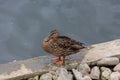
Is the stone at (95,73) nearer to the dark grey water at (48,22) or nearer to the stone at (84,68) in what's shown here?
the stone at (84,68)

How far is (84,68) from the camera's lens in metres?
6.71

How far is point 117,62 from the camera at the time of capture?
22.5 feet

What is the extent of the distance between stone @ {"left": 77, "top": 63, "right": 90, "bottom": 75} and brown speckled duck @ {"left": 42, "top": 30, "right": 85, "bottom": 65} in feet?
1.02

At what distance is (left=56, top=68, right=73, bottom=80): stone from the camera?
6445 millimetres

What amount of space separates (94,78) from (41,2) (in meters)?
6.30

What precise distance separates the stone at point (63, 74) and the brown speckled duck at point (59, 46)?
318 mm

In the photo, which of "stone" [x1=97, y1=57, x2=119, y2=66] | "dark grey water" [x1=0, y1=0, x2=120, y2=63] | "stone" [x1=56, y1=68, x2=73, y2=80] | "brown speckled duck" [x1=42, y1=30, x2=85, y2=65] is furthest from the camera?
"dark grey water" [x1=0, y1=0, x2=120, y2=63]

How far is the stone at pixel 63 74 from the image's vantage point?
644 cm

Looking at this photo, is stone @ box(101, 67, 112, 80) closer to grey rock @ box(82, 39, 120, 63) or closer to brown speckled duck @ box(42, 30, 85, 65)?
grey rock @ box(82, 39, 120, 63)

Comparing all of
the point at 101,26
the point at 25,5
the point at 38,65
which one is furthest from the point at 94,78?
the point at 25,5

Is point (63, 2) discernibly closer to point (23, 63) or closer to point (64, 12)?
point (64, 12)

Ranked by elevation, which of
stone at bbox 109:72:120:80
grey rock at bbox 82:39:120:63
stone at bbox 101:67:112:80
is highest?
grey rock at bbox 82:39:120:63

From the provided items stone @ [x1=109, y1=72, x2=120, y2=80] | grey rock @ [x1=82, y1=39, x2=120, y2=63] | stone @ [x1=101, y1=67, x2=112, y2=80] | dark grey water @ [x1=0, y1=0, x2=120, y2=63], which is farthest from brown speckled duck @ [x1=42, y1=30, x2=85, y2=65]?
dark grey water @ [x1=0, y1=0, x2=120, y2=63]

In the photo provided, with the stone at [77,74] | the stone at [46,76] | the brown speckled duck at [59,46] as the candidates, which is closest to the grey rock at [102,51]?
the brown speckled duck at [59,46]
